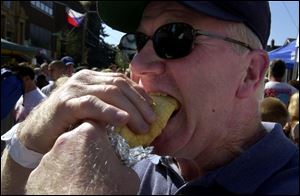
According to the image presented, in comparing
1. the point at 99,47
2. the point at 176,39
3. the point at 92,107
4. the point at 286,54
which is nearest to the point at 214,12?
the point at 176,39

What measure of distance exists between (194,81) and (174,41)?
0.53 feet

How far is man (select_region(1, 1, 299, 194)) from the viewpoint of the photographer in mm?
1398

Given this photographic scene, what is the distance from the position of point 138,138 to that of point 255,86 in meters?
0.56

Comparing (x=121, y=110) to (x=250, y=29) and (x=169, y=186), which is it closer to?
(x=169, y=186)

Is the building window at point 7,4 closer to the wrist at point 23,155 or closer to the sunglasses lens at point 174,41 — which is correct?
the wrist at point 23,155

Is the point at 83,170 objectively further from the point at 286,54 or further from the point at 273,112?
the point at 286,54

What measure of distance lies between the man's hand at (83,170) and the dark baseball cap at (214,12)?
626mm

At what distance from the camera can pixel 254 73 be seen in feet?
5.71

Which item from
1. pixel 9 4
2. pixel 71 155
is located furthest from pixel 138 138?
pixel 9 4

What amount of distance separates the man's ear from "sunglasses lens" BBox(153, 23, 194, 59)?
253mm

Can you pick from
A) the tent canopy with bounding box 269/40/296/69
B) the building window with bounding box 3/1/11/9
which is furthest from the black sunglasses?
the building window with bounding box 3/1/11/9

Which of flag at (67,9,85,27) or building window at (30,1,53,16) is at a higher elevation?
building window at (30,1,53,16)

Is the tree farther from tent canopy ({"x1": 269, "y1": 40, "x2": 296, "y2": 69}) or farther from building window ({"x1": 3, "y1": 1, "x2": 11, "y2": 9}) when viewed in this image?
building window ({"x1": 3, "y1": 1, "x2": 11, "y2": 9})

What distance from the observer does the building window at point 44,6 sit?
47.2m
